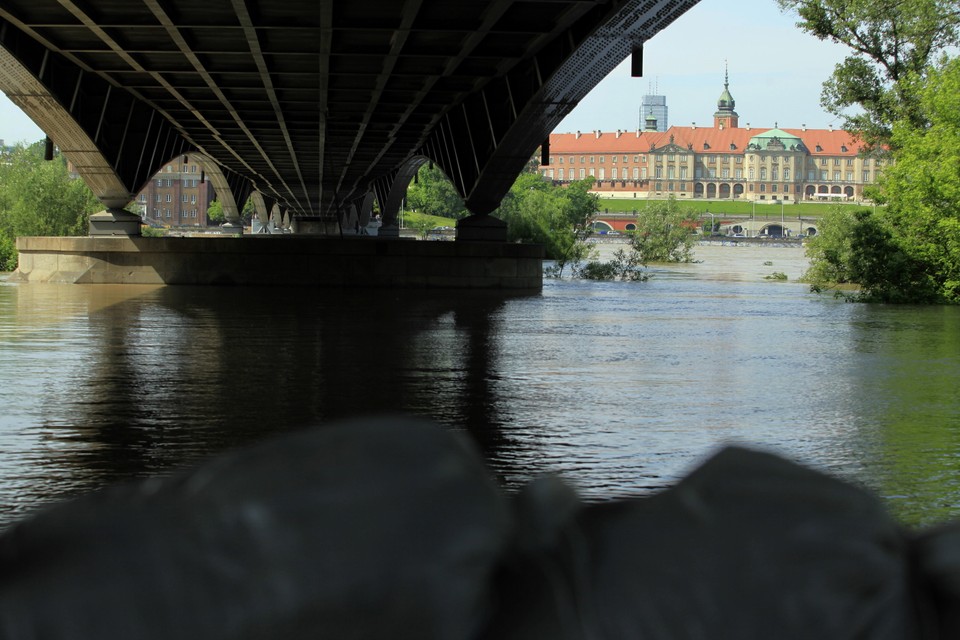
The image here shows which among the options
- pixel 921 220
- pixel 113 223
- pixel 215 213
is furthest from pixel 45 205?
pixel 215 213

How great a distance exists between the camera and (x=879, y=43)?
39.1 metres

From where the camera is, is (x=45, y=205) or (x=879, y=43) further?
(x=45, y=205)

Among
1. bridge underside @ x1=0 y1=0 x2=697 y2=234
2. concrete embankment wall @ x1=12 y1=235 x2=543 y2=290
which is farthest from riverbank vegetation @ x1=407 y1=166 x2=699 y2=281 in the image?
concrete embankment wall @ x1=12 y1=235 x2=543 y2=290

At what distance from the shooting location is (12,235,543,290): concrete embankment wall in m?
32.8

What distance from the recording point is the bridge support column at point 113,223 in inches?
1341

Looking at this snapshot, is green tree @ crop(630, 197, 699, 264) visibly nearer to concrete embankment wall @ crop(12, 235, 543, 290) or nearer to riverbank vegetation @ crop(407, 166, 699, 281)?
riverbank vegetation @ crop(407, 166, 699, 281)

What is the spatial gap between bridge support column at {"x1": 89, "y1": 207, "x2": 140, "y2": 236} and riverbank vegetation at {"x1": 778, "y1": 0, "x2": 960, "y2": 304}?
20.0 metres

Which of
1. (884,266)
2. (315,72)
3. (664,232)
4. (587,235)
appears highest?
(315,72)

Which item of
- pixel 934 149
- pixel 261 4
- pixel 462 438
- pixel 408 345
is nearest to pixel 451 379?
pixel 408 345

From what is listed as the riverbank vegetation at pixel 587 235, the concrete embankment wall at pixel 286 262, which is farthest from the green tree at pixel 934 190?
the riverbank vegetation at pixel 587 235

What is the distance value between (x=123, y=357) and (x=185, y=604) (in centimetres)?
1385

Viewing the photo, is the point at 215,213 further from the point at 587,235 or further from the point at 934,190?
the point at 934,190

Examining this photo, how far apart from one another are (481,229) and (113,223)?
10522mm

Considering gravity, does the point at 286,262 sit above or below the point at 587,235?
below
